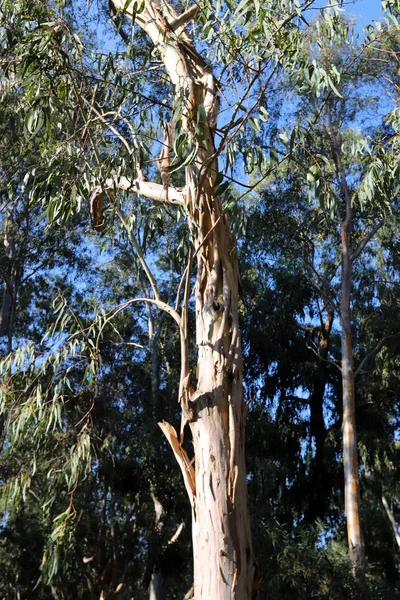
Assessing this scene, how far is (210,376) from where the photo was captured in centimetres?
352

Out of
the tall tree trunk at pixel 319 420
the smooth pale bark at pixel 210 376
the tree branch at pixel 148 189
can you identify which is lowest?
the smooth pale bark at pixel 210 376

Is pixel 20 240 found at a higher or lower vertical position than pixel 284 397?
higher

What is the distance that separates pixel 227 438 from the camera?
3.40 meters

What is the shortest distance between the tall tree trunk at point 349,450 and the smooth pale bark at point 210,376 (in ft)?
17.7

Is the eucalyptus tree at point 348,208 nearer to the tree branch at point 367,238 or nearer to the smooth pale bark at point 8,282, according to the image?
the tree branch at point 367,238

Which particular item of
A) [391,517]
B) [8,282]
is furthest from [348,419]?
[391,517]

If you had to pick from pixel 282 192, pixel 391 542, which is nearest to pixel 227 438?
pixel 282 192

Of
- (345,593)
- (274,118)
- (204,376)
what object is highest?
(274,118)

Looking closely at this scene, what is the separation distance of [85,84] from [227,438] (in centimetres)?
265

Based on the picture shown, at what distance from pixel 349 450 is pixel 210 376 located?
21.3ft

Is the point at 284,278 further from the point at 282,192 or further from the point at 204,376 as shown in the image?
the point at 204,376

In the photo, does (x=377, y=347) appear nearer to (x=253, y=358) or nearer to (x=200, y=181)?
(x=253, y=358)

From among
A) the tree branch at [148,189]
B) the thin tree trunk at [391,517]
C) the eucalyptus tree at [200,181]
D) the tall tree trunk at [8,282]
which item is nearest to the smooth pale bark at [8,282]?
the tall tree trunk at [8,282]

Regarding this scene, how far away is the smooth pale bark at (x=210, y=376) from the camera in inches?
125
